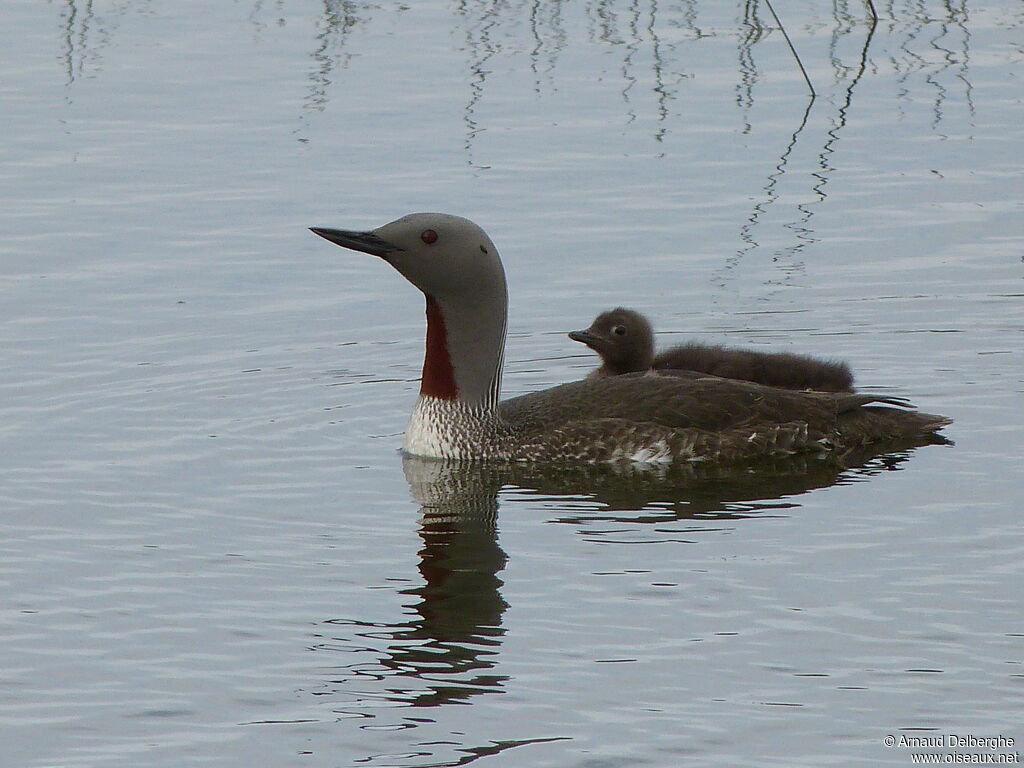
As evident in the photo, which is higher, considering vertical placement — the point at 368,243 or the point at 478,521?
the point at 368,243

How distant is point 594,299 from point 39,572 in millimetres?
4309

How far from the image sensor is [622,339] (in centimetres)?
1020

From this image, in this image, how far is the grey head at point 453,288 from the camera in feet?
30.0

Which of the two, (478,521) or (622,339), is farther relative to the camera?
(622,339)

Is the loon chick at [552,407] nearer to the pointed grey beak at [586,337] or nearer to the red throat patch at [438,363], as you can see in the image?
the red throat patch at [438,363]

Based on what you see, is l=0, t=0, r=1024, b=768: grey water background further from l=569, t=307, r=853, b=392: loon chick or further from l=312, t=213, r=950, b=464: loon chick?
l=569, t=307, r=853, b=392: loon chick

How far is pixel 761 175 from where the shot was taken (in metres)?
13.3

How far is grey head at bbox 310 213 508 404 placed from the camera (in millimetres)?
9156

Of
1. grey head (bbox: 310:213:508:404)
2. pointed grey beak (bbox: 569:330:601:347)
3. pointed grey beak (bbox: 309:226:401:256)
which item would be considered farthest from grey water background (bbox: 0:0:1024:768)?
pointed grey beak (bbox: 309:226:401:256)

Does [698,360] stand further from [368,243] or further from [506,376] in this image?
[368,243]

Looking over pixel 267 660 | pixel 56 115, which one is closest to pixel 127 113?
pixel 56 115

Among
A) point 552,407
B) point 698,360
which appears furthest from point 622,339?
point 552,407

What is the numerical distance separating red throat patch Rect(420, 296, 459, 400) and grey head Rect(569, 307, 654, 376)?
0.79m

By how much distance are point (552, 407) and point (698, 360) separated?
0.98m
